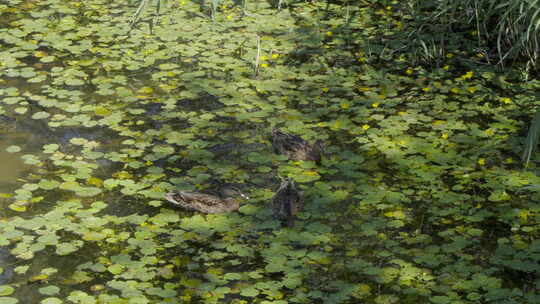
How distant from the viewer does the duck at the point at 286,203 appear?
438 centimetres

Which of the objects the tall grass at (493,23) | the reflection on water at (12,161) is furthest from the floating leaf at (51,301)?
the tall grass at (493,23)

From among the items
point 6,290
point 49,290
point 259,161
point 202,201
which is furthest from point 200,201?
point 6,290

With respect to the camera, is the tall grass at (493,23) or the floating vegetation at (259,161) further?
the tall grass at (493,23)

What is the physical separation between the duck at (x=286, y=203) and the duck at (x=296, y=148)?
59 centimetres

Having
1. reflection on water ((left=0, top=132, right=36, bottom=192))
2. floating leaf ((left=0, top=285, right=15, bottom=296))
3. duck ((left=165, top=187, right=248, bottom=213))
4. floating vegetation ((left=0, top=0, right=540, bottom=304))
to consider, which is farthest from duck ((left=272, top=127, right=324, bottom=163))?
floating leaf ((left=0, top=285, right=15, bottom=296))

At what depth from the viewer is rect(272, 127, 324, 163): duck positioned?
500 cm

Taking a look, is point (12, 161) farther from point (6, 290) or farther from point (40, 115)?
point (6, 290)

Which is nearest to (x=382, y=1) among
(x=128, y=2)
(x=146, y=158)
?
(x=128, y=2)

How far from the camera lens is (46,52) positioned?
6.60 m

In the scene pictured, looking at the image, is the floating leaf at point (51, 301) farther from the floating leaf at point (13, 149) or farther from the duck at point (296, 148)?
the duck at point (296, 148)

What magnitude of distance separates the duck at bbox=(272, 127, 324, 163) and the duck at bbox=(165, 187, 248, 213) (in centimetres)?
70

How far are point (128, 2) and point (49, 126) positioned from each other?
105 inches

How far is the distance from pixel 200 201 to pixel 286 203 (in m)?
0.50

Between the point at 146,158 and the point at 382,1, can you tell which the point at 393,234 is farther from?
the point at 382,1
